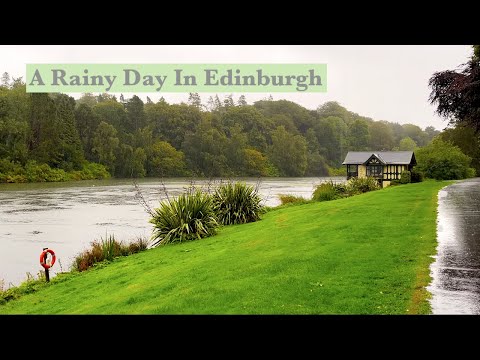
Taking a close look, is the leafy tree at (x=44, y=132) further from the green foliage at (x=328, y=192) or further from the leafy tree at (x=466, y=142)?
the green foliage at (x=328, y=192)

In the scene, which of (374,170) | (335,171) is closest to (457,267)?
(374,170)

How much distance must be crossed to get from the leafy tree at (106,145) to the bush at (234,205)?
49098 mm

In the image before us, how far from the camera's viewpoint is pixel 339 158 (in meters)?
61.2

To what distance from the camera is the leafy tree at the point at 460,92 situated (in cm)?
1464

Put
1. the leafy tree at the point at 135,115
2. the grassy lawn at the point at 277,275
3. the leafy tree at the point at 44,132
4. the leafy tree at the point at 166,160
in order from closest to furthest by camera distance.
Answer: the grassy lawn at the point at 277,275 → the leafy tree at the point at 44,132 → the leafy tree at the point at 166,160 → the leafy tree at the point at 135,115

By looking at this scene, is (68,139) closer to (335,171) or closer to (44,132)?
(44,132)

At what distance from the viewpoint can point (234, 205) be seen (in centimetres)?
1645

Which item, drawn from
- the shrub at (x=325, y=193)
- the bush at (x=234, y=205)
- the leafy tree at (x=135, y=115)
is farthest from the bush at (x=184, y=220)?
the leafy tree at (x=135, y=115)

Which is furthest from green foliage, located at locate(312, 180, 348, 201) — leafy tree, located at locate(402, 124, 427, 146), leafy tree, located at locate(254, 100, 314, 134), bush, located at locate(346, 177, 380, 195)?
leafy tree, located at locate(402, 124, 427, 146)

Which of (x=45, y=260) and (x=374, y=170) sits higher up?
(x=374, y=170)

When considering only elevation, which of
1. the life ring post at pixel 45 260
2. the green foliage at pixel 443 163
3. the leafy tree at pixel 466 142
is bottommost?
the life ring post at pixel 45 260

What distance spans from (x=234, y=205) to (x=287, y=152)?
3984 centimetres

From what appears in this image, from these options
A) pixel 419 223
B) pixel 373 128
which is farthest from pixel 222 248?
pixel 373 128
